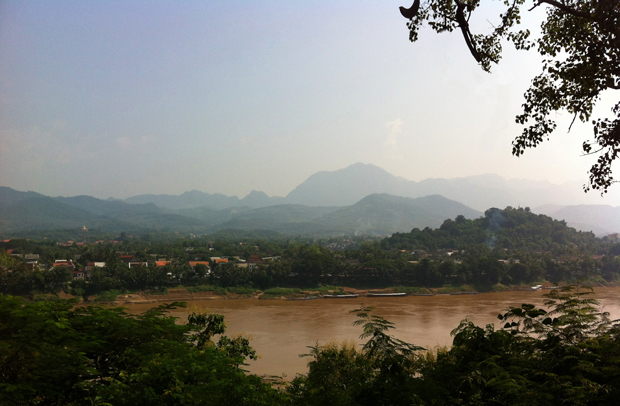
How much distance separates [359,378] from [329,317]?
14632 millimetres

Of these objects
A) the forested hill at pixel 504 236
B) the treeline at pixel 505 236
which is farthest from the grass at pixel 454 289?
the forested hill at pixel 504 236

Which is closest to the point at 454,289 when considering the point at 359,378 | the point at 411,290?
the point at 411,290

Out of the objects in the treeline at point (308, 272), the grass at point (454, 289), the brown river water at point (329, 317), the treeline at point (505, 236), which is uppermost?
the treeline at point (505, 236)

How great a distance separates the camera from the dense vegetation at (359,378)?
2660 millimetres

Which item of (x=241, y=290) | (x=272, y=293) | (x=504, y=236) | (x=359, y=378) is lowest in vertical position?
(x=272, y=293)

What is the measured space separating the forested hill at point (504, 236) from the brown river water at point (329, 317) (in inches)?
733

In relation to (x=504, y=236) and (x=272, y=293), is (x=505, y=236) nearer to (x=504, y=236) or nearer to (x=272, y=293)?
(x=504, y=236)

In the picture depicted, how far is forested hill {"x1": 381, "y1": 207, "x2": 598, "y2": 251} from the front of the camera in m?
46.1

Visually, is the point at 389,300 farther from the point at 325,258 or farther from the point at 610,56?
the point at 610,56

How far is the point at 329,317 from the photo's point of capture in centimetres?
1862

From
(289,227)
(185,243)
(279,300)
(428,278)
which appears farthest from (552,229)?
(289,227)

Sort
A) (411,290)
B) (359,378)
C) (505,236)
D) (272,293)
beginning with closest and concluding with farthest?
(359,378)
(272,293)
(411,290)
(505,236)

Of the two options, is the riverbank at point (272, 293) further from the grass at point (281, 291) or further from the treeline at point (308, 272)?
the treeline at point (308, 272)

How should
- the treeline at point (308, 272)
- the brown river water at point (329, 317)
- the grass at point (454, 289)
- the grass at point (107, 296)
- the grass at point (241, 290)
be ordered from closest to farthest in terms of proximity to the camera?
the brown river water at point (329, 317) < the grass at point (107, 296) < the treeline at point (308, 272) < the grass at point (241, 290) < the grass at point (454, 289)
